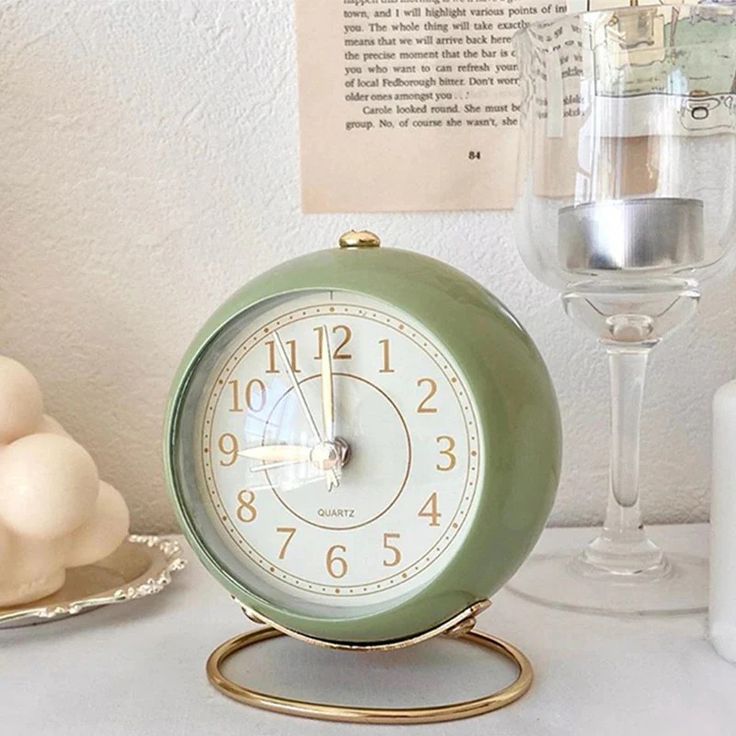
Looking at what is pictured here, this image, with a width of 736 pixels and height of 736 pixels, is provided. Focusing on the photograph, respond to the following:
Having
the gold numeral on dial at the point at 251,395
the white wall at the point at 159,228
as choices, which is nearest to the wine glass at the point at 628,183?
the white wall at the point at 159,228

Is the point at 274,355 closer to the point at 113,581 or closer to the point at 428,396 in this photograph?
the point at 428,396

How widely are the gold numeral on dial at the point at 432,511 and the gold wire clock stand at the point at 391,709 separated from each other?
0.13 feet

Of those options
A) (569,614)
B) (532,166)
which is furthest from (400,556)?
(532,166)

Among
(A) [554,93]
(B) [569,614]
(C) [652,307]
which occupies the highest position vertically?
(A) [554,93]

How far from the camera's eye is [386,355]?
1.44 feet

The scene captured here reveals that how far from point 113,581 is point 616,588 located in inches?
11.3

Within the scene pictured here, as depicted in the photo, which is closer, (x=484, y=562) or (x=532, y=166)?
(x=484, y=562)

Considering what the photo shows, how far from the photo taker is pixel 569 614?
0.53 m

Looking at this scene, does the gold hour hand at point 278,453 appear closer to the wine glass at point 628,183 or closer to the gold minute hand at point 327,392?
the gold minute hand at point 327,392

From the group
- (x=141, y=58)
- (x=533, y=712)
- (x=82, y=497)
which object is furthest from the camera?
(x=141, y=58)

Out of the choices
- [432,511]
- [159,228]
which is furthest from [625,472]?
[159,228]

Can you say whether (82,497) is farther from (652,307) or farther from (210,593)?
(652,307)

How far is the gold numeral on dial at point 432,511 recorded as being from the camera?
1.42 feet

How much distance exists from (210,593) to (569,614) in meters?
0.20
